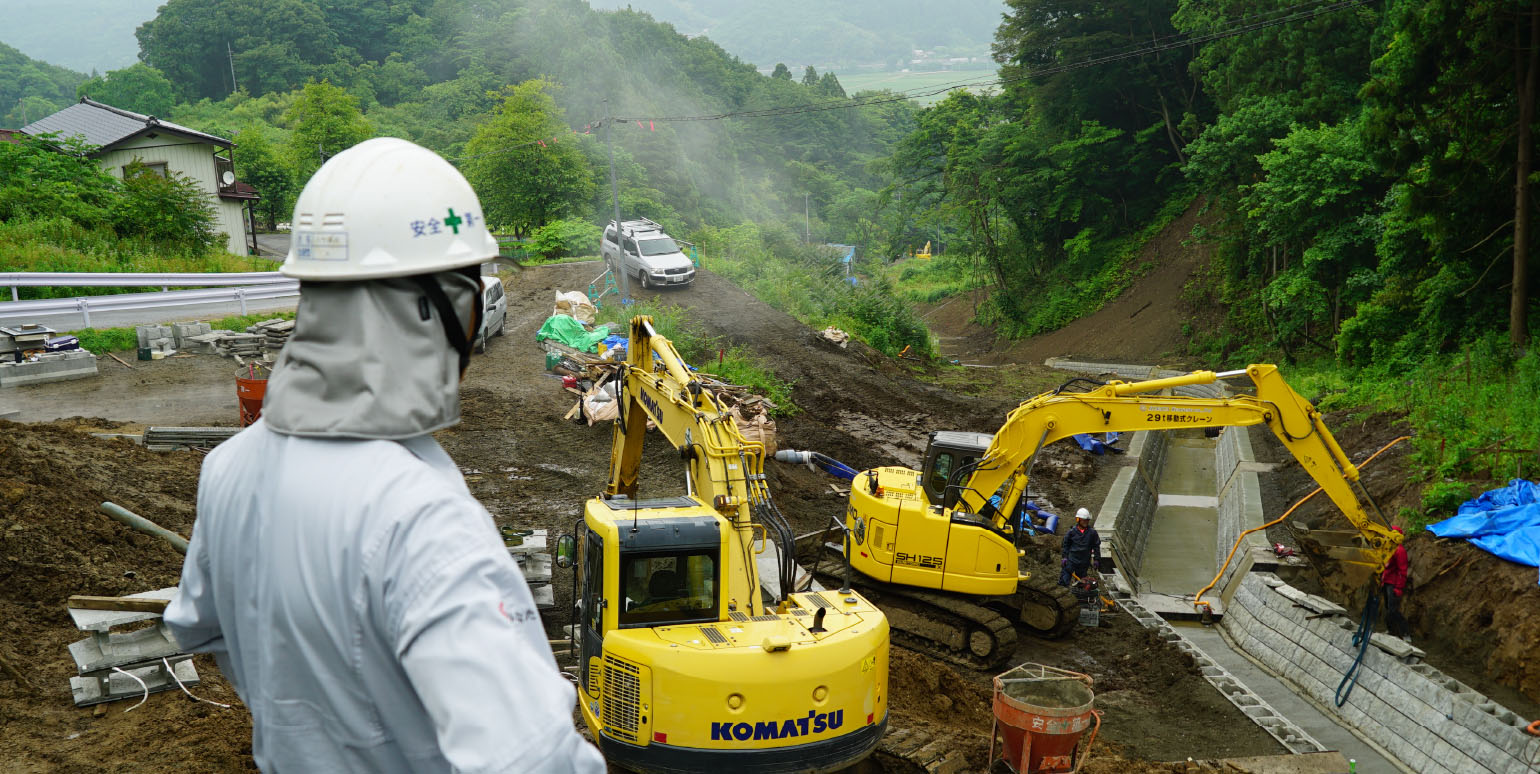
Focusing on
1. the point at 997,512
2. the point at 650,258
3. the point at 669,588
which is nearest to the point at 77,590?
the point at 669,588

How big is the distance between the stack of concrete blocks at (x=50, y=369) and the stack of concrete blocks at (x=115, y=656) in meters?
12.9

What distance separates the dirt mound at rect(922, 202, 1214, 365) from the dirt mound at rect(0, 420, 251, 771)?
32.4 meters

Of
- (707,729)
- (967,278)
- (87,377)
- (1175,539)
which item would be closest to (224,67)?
(967,278)

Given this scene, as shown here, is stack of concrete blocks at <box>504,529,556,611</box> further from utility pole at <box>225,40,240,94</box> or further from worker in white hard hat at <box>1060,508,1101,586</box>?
utility pole at <box>225,40,240,94</box>

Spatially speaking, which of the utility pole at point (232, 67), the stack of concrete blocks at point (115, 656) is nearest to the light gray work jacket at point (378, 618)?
the stack of concrete blocks at point (115, 656)

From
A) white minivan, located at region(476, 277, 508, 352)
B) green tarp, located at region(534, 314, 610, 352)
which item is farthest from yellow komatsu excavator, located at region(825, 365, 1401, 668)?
white minivan, located at region(476, 277, 508, 352)

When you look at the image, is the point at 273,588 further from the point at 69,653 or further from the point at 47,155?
the point at 47,155

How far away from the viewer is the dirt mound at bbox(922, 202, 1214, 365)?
1508 inches

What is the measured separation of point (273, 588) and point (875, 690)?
6.70 metres

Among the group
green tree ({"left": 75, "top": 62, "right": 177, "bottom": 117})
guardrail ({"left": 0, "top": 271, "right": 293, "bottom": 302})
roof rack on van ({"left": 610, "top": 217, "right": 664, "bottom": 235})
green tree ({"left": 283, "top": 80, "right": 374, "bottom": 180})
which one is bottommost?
guardrail ({"left": 0, "top": 271, "right": 293, "bottom": 302})

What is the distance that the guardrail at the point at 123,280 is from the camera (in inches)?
829

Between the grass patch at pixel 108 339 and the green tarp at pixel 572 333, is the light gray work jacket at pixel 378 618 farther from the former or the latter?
the green tarp at pixel 572 333

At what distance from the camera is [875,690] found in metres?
7.74

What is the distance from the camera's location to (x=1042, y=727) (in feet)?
28.8
